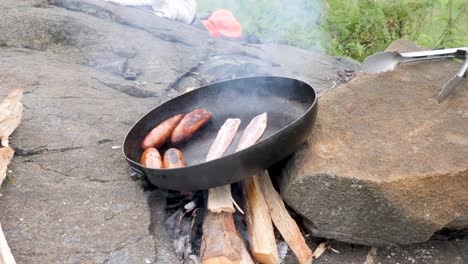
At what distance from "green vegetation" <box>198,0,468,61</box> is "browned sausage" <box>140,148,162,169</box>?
17.5 ft

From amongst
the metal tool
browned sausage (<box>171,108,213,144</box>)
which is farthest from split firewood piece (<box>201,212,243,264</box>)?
the metal tool

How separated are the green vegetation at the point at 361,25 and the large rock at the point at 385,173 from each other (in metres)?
4.64

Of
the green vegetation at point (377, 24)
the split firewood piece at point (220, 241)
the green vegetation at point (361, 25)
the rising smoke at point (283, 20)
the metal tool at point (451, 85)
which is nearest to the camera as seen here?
the split firewood piece at point (220, 241)

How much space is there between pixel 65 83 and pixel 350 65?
14.4ft

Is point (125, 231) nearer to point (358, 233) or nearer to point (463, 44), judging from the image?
point (358, 233)

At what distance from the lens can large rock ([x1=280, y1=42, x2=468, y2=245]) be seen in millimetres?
2779

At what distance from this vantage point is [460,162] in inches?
112

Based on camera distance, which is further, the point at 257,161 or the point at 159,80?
the point at 159,80

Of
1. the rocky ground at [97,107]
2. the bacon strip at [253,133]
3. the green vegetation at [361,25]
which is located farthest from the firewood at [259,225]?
the green vegetation at [361,25]

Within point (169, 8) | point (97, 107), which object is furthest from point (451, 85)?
point (169, 8)

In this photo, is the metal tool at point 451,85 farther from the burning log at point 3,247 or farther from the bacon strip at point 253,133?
the burning log at point 3,247

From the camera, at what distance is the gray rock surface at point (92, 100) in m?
2.70

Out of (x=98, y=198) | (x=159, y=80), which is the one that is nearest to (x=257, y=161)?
(x=98, y=198)

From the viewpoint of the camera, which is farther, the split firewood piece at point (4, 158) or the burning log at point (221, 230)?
the split firewood piece at point (4, 158)
